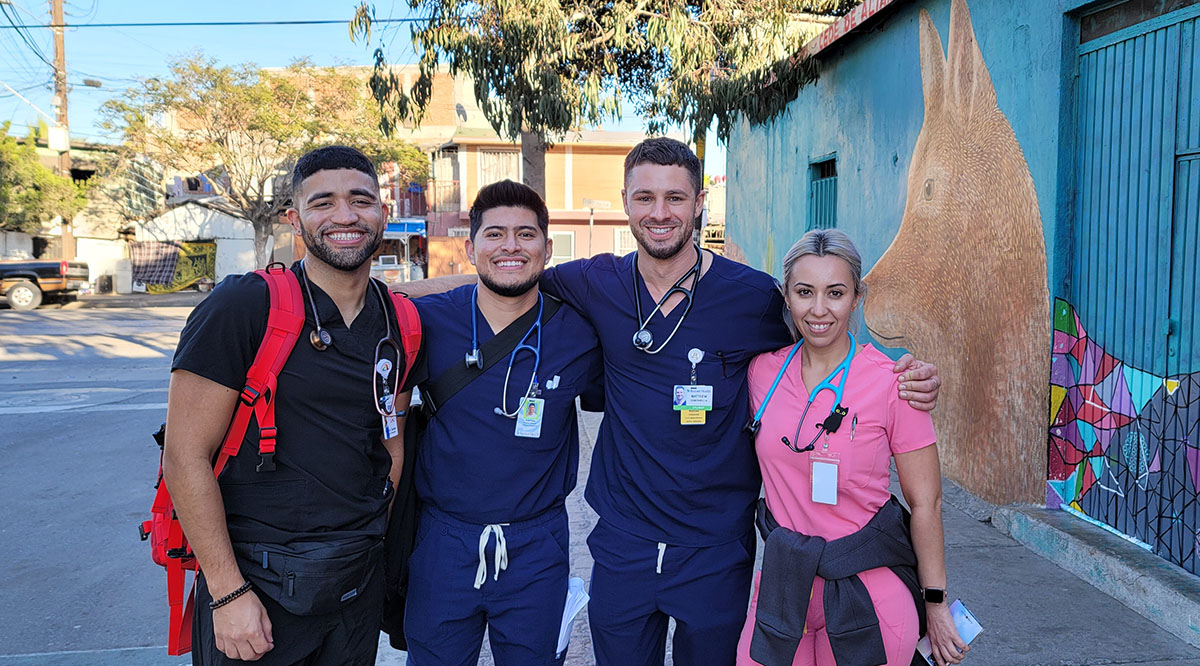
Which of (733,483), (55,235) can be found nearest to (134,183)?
(55,235)

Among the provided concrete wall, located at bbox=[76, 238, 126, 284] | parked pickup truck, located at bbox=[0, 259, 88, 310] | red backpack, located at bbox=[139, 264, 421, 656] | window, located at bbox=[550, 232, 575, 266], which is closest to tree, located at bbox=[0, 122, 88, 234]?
concrete wall, located at bbox=[76, 238, 126, 284]

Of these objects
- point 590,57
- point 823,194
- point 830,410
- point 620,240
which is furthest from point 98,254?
point 830,410

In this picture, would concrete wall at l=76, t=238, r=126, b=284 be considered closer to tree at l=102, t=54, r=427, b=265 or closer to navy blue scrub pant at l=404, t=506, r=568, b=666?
tree at l=102, t=54, r=427, b=265

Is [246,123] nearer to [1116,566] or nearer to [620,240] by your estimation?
[620,240]

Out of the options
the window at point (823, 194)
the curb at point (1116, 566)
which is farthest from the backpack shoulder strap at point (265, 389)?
the window at point (823, 194)

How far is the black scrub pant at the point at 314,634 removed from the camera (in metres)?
2.33

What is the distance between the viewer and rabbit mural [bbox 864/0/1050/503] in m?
5.00

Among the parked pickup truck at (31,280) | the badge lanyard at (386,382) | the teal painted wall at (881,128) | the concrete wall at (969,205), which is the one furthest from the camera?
the parked pickup truck at (31,280)

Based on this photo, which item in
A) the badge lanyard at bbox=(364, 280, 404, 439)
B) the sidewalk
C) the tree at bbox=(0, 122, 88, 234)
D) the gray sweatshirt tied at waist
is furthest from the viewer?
the sidewalk

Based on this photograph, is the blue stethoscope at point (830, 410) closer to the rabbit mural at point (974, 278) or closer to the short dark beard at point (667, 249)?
the short dark beard at point (667, 249)

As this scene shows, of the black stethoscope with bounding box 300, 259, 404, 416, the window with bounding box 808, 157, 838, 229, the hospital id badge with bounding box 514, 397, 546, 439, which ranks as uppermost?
the window with bounding box 808, 157, 838, 229

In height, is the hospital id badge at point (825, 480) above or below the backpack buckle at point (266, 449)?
below

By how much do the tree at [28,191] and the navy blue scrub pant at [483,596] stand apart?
101 ft

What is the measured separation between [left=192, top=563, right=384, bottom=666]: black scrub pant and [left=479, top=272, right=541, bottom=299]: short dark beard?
96cm
